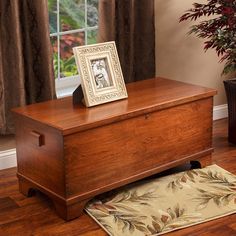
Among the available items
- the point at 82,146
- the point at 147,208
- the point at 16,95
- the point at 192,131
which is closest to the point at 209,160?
the point at 192,131

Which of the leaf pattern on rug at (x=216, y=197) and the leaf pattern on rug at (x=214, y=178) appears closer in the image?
the leaf pattern on rug at (x=216, y=197)

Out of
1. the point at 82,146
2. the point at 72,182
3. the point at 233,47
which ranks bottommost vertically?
the point at 72,182

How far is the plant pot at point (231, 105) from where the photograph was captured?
3.55 metres

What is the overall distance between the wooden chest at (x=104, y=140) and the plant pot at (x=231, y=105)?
51cm

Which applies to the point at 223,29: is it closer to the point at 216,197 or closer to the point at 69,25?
the point at 69,25

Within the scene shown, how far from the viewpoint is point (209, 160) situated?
10.5ft

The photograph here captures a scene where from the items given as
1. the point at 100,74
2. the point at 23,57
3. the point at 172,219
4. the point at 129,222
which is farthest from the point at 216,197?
the point at 23,57

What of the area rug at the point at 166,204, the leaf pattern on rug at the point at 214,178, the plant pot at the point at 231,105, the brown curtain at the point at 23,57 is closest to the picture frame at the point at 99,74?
the brown curtain at the point at 23,57

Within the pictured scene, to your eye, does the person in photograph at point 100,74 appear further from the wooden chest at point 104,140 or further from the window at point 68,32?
the window at point 68,32

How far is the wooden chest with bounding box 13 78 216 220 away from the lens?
2533 millimetres

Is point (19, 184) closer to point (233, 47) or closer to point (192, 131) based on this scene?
point (192, 131)

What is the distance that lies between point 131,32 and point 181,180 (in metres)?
1.04

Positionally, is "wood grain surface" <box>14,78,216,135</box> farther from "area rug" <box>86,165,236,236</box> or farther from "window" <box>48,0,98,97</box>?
"window" <box>48,0,98,97</box>

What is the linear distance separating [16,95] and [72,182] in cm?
78
